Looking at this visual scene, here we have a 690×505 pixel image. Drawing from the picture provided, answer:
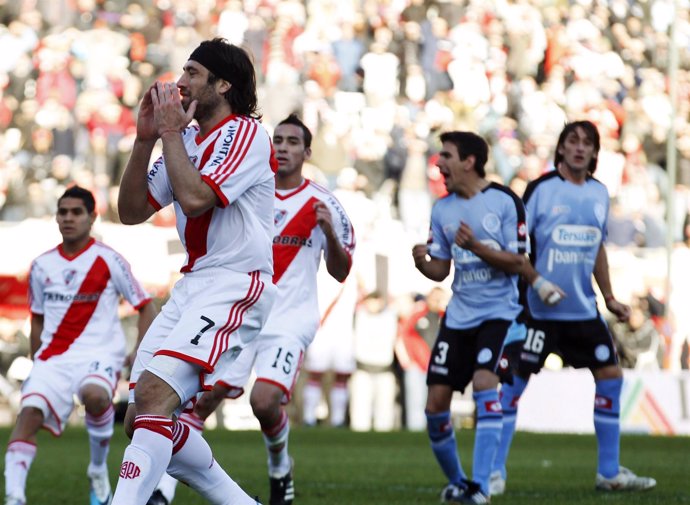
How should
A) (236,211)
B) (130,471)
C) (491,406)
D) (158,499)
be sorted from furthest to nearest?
1. (491,406)
2. (158,499)
3. (236,211)
4. (130,471)

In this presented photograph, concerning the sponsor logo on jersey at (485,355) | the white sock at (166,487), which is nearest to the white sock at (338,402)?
the sponsor logo on jersey at (485,355)

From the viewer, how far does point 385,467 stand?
13297 millimetres

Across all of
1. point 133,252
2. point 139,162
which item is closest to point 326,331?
point 133,252

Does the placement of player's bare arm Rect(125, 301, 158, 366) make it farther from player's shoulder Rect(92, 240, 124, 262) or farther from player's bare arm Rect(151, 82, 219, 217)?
player's bare arm Rect(151, 82, 219, 217)

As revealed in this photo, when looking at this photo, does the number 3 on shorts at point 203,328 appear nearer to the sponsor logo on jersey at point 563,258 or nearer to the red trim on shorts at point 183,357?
the red trim on shorts at point 183,357

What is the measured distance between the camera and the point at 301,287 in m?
9.74

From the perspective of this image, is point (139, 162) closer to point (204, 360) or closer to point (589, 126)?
point (204, 360)

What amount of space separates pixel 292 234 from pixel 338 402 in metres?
10.9

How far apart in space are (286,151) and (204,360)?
368cm

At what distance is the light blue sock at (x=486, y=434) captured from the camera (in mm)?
9406

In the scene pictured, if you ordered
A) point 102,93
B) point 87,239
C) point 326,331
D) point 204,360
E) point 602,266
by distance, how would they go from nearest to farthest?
point 204,360
point 87,239
point 602,266
point 326,331
point 102,93

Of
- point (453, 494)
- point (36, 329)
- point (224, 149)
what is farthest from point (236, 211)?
point (36, 329)

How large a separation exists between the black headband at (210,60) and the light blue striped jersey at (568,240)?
4594 millimetres

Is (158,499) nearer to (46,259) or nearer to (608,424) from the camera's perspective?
(46,259)
